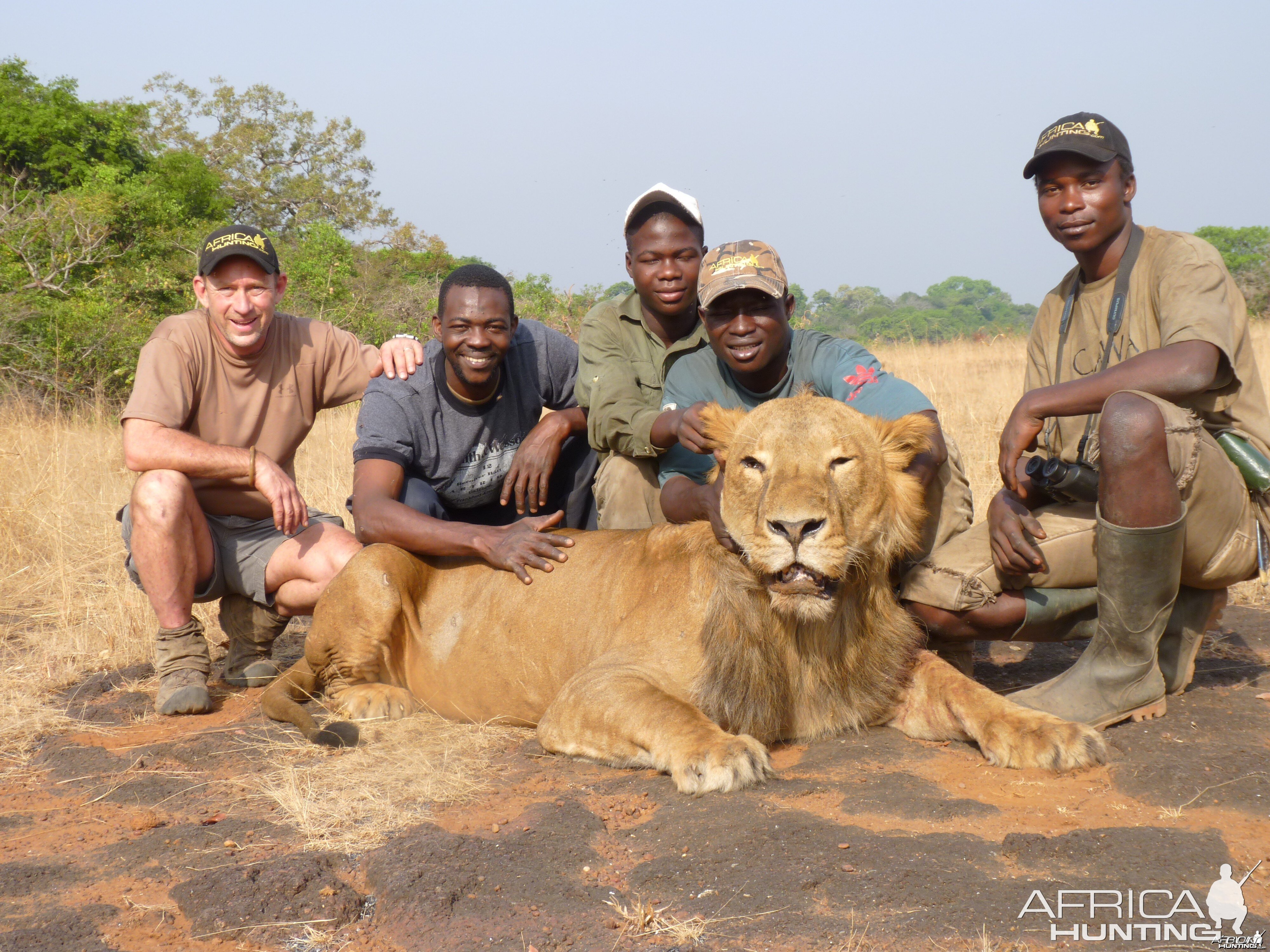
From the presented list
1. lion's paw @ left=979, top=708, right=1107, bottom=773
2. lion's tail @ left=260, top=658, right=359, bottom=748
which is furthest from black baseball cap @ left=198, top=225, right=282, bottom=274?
lion's paw @ left=979, top=708, right=1107, bottom=773

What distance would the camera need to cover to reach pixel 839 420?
347 centimetres

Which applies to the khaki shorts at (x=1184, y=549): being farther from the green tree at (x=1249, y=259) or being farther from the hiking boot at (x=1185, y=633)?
the green tree at (x=1249, y=259)

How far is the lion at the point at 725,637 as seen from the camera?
126 inches

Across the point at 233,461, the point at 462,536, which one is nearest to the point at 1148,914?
the point at 462,536

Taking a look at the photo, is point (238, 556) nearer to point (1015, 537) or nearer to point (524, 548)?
point (524, 548)

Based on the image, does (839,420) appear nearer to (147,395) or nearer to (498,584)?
(498,584)

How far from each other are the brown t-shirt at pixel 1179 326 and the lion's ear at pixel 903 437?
71cm

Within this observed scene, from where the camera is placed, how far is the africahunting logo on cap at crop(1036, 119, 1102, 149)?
12.4 feet

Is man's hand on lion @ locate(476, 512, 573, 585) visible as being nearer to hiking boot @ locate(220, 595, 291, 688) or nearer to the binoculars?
hiking boot @ locate(220, 595, 291, 688)

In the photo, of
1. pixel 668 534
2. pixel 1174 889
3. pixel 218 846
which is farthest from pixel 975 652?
pixel 218 846

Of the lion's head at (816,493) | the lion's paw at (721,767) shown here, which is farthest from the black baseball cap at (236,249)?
the lion's paw at (721,767)

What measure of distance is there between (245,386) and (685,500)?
2.36 meters

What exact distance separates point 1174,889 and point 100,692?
430cm

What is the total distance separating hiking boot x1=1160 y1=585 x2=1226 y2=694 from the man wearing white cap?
2.02 metres
